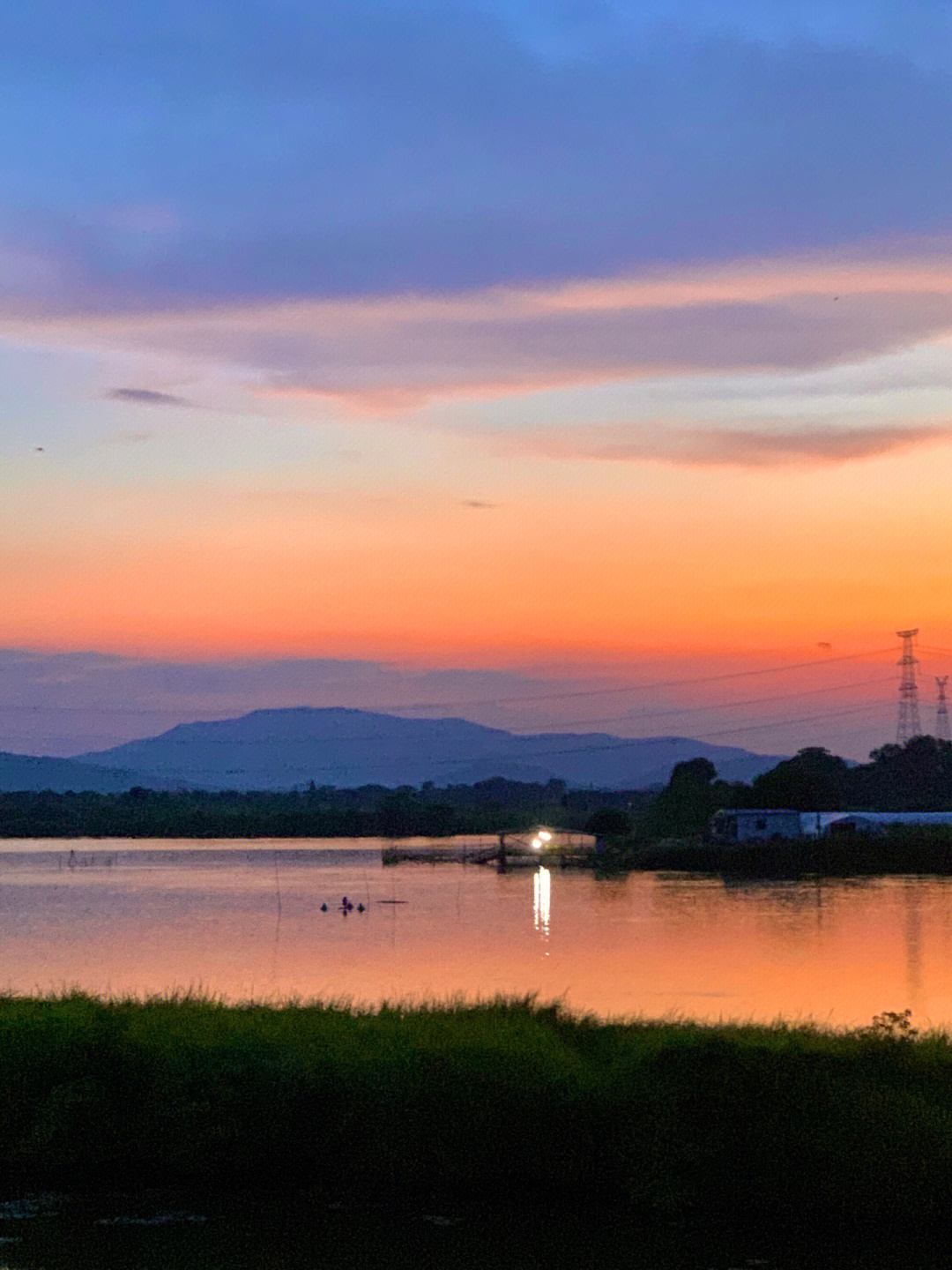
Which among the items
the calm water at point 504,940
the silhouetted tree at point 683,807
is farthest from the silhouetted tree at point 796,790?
the calm water at point 504,940

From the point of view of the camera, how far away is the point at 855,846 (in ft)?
363

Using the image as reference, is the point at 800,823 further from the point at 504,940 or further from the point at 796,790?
the point at 504,940

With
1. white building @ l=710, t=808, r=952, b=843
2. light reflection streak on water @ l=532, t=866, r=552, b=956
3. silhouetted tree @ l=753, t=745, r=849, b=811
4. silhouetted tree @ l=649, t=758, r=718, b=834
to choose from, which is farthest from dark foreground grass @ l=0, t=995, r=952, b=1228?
silhouetted tree @ l=649, t=758, r=718, b=834

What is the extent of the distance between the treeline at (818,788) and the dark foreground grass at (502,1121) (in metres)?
110

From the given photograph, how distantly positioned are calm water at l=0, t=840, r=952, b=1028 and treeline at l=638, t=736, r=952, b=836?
21.0 meters

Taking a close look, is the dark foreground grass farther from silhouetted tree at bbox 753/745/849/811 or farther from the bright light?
silhouetted tree at bbox 753/745/849/811

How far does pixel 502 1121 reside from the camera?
20.7m

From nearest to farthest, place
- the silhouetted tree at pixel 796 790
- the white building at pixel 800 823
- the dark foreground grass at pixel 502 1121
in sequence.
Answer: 1. the dark foreground grass at pixel 502 1121
2. the white building at pixel 800 823
3. the silhouetted tree at pixel 796 790

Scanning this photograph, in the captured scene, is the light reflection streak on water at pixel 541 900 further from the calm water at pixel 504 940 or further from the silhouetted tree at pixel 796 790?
the silhouetted tree at pixel 796 790

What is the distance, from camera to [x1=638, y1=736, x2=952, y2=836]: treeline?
428 feet

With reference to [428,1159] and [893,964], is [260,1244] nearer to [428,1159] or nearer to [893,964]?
[428,1159]

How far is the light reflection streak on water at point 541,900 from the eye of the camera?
73.3 metres

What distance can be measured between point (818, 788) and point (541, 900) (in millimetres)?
44422

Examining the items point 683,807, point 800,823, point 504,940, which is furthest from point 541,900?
point 683,807
